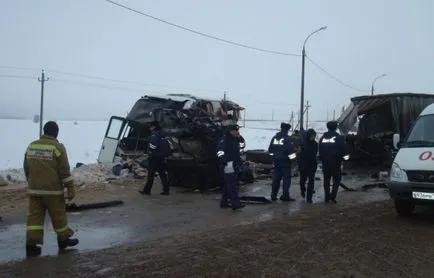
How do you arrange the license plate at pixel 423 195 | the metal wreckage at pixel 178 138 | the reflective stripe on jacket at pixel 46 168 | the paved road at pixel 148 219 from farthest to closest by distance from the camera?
the metal wreckage at pixel 178 138, the license plate at pixel 423 195, the paved road at pixel 148 219, the reflective stripe on jacket at pixel 46 168

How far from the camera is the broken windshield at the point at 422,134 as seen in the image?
30.4ft

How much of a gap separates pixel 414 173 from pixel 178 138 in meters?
7.17

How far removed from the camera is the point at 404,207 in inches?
371

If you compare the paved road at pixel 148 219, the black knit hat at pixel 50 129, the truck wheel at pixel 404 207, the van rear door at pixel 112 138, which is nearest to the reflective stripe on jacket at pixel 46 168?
the black knit hat at pixel 50 129

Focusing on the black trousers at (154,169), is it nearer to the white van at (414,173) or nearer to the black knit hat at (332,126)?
the black knit hat at (332,126)

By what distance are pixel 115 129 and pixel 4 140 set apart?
20.7 metres

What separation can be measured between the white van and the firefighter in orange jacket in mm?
5535

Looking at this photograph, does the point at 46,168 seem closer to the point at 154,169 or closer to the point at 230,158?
the point at 230,158

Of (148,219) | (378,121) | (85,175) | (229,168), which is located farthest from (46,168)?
(378,121)

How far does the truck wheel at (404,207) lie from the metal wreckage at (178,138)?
4.69m

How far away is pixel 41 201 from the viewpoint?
6.74 meters

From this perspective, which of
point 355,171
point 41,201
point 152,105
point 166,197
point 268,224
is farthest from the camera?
point 355,171

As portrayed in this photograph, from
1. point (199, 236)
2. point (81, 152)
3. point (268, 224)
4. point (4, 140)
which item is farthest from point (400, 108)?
point (4, 140)

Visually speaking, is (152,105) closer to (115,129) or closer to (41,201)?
(115,129)
